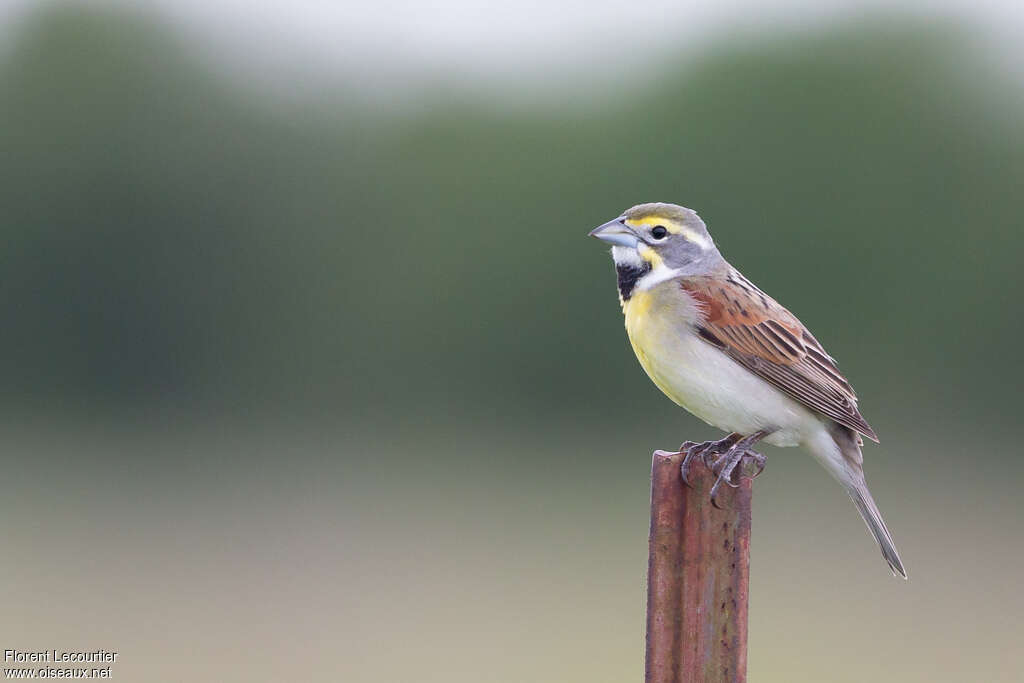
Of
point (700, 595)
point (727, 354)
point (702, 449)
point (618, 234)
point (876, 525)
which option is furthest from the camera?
point (618, 234)

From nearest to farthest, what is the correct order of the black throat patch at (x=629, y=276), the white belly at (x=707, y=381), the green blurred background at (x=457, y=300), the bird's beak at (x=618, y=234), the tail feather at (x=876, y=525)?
the tail feather at (x=876, y=525) → the white belly at (x=707, y=381) → the bird's beak at (x=618, y=234) → the black throat patch at (x=629, y=276) → the green blurred background at (x=457, y=300)

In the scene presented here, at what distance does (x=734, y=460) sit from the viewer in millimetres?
5707

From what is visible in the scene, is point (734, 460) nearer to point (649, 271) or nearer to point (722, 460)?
point (722, 460)

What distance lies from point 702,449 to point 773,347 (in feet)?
4.67

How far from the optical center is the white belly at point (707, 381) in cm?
713

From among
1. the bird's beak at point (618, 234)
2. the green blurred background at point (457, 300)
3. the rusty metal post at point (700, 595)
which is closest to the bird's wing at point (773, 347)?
the bird's beak at point (618, 234)

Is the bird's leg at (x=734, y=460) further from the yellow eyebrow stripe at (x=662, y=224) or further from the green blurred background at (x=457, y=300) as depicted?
the green blurred background at (x=457, y=300)

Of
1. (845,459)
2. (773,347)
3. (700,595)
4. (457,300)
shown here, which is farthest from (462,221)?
(700,595)

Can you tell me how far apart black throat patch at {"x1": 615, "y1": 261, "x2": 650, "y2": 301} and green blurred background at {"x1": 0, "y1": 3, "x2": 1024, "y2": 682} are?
40.3 ft

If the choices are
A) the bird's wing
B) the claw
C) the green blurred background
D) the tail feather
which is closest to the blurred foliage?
the green blurred background

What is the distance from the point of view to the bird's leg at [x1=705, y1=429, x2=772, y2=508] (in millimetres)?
5199

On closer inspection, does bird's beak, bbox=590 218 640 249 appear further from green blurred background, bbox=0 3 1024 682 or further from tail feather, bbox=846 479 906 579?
green blurred background, bbox=0 3 1024 682

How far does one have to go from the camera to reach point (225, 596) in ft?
61.3

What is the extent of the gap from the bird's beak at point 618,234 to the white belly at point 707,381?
356 millimetres
